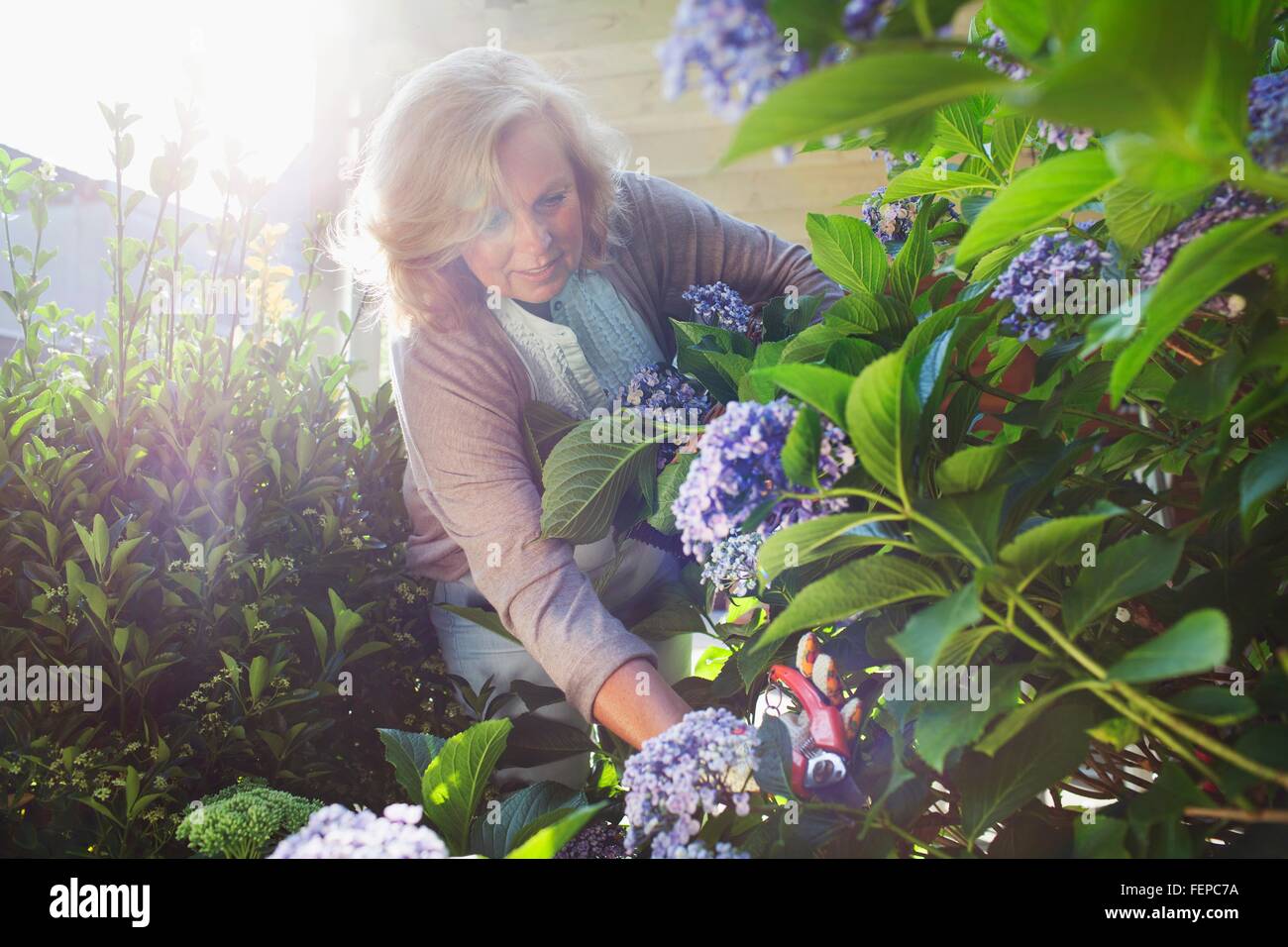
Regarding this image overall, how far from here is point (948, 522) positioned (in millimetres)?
493

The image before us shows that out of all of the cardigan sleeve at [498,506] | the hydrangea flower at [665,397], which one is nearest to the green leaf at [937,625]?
the hydrangea flower at [665,397]

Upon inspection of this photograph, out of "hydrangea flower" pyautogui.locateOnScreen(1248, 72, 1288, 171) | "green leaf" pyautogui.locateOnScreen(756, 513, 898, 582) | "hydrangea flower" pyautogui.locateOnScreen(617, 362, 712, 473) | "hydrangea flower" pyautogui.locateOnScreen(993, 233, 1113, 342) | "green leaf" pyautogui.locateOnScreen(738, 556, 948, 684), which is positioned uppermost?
"hydrangea flower" pyautogui.locateOnScreen(1248, 72, 1288, 171)

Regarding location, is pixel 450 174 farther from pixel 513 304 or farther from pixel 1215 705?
pixel 1215 705

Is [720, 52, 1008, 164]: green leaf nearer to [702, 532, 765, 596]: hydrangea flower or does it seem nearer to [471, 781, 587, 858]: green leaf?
[702, 532, 765, 596]: hydrangea flower

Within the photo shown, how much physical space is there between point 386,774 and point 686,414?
2.03 ft

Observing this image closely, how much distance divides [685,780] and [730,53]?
439mm

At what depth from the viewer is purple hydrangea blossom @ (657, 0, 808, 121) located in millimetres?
351

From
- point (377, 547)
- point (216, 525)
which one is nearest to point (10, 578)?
point (216, 525)

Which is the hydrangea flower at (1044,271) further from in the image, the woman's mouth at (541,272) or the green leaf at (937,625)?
the woman's mouth at (541,272)

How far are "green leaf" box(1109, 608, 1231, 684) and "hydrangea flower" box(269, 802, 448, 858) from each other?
1.20 feet

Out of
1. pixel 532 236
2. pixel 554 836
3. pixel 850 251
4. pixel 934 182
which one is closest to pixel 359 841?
pixel 554 836

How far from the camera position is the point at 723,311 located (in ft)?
3.55

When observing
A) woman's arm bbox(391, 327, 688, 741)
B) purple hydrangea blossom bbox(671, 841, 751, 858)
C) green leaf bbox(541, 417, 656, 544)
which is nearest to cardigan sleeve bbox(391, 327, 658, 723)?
woman's arm bbox(391, 327, 688, 741)

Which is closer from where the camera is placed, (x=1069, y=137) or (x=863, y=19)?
(x=863, y=19)
